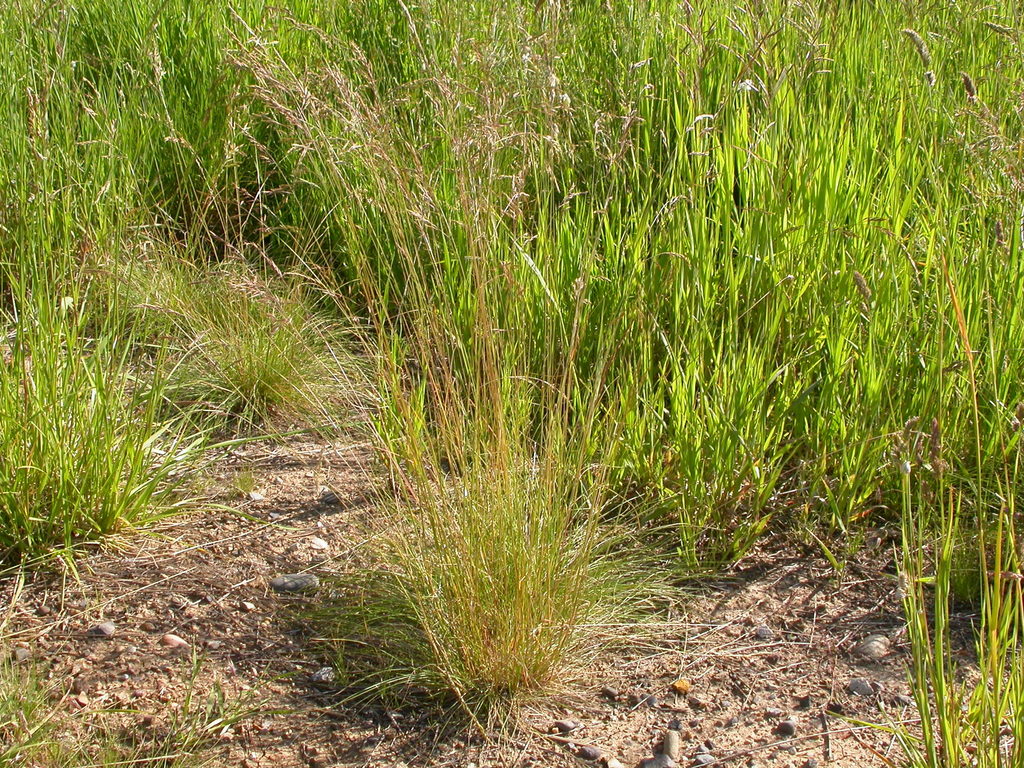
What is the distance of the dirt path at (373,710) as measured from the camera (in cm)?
189

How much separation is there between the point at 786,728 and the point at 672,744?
0.71ft

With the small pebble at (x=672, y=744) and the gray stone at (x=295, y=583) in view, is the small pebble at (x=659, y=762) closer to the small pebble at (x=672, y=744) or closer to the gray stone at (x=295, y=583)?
the small pebble at (x=672, y=744)

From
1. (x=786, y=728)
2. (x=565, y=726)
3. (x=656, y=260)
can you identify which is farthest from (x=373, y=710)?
(x=656, y=260)

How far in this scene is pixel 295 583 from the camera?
232cm

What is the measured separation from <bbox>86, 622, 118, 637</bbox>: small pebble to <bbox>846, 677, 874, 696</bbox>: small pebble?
146 centimetres

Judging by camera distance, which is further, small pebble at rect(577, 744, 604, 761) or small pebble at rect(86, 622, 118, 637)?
small pebble at rect(86, 622, 118, 637)

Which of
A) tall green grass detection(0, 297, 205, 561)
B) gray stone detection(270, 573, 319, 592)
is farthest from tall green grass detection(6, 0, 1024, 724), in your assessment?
gray stone detection(270, 573, 319, 592)

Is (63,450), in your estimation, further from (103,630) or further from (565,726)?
(565,726)

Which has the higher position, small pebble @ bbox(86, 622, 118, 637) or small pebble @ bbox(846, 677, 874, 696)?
small pebble @ bbox(86, 622, 118, 637)

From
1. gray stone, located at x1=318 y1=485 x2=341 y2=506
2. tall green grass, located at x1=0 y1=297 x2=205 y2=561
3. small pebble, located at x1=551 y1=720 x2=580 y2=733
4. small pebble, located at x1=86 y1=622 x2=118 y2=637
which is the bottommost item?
small pebble, located at x1=551 y1=720 x2=580 y2=733

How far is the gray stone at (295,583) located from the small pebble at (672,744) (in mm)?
836

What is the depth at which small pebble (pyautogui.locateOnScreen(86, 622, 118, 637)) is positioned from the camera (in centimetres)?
215

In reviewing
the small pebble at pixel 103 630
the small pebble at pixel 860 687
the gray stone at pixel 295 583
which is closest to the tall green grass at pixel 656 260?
the gray stone at pixel 295 583

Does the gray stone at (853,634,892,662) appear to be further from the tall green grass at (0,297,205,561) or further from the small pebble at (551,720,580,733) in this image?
the tall green grass at (0,297,205,561)
